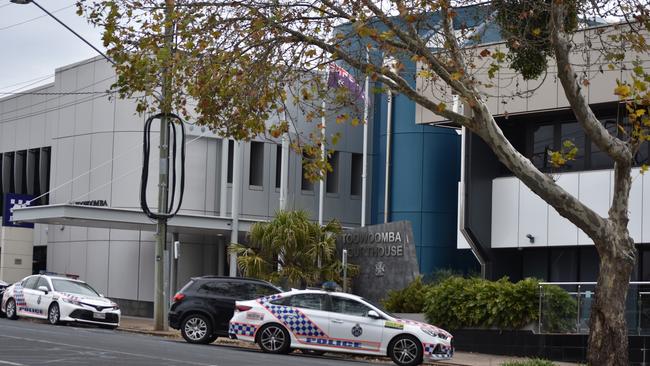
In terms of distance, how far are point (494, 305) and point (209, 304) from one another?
662 centimetres

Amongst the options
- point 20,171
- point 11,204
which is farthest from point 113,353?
point 20,171

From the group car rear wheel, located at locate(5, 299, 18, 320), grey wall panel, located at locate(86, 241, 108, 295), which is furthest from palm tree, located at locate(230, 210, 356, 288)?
grey wall panel, located at locate(86, 241, 108, 295)

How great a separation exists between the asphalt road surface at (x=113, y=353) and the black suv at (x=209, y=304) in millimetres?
566

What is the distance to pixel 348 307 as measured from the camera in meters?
24.0

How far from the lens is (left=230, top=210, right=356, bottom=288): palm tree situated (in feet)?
112

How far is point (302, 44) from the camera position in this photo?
16.0m

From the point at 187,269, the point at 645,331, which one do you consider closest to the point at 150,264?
the point at 187,269

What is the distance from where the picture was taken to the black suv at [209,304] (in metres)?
26.1

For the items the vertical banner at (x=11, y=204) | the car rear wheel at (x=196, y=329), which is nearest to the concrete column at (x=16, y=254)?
the vertical banner at (x=11, y=204)

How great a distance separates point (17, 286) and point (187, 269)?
8898mm

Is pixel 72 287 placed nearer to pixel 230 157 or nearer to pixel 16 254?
pixel 230 157

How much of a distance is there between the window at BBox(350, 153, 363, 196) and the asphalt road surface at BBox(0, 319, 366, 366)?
1783cm

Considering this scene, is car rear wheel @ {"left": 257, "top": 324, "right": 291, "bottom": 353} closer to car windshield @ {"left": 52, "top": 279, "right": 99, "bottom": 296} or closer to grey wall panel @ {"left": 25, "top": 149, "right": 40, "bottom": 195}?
car windshield @ {"left": 52, "top": 279, "right": 99, "bottom": 296}

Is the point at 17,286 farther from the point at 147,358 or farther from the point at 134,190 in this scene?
the point at 147,358
